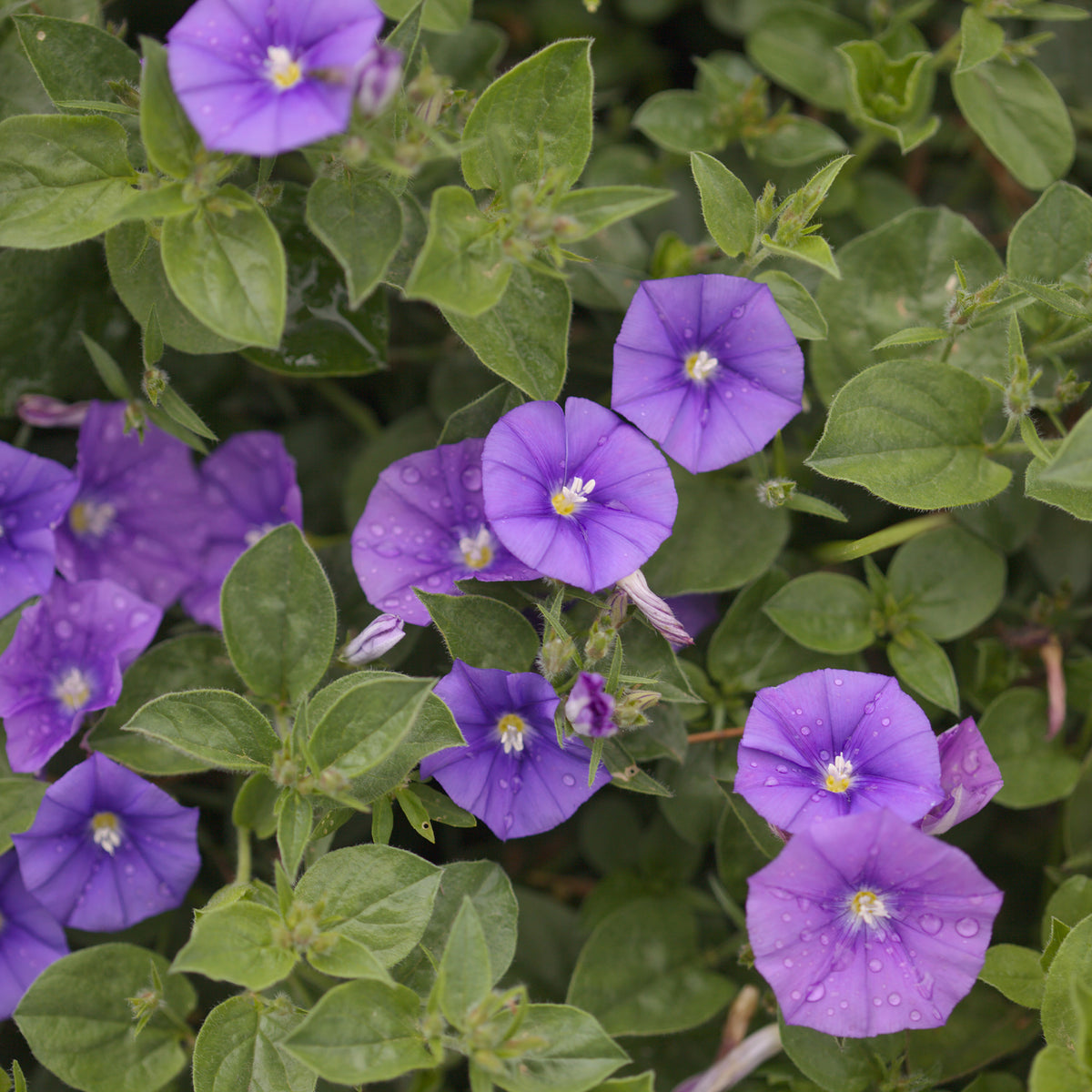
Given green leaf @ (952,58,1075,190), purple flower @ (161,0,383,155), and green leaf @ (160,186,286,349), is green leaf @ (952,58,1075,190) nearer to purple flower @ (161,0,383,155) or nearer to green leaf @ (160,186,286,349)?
purple flower @ (161,0,383,155)

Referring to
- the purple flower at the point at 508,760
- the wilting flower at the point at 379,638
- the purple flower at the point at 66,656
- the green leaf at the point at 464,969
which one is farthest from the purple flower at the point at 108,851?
the green leaf at the point at 464,969

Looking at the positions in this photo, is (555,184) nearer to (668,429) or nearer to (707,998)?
(668,429)

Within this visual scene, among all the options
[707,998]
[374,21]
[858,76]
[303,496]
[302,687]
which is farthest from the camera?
[303,496]

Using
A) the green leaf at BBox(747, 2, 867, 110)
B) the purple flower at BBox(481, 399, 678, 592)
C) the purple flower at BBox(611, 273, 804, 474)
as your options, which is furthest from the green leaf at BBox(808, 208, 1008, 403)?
the purple flower at BBox(481, 399, 678, 592)

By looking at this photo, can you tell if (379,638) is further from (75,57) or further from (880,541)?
(75,57)

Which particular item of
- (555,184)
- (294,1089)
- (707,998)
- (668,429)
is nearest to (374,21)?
(555,184)

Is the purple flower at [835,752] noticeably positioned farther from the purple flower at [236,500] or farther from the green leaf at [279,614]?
the purple flower at [236,500]

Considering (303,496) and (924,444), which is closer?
(924,444)
